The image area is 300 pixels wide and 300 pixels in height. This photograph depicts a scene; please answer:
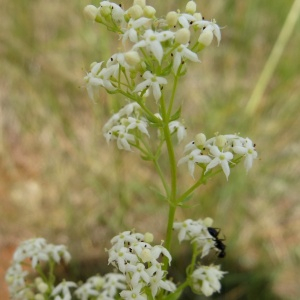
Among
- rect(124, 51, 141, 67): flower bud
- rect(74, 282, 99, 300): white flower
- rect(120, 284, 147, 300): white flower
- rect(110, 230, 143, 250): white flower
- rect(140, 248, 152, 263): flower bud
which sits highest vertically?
rect(124, 51, 141, 67): flower bud

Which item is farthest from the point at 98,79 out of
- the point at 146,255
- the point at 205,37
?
the point at 146,255

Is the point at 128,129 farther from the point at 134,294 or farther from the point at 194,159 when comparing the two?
the point at 134,294

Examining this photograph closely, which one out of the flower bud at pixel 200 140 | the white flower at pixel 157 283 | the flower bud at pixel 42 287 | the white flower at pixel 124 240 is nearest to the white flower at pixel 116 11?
the flower bud at pixel 200 140

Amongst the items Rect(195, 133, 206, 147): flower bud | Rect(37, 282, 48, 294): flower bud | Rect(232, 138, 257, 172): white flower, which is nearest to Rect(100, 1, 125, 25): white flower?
Rect(195, 133, 206, 147): flower bud

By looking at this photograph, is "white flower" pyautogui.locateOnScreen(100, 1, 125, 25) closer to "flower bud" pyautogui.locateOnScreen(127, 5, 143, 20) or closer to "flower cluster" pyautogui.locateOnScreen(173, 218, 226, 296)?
"flower bud" pyautogui.locateOnScreen(127, 5, 143, 20)

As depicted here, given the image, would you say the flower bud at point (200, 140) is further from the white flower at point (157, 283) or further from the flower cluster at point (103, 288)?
the flower cluster at point (103, 288)

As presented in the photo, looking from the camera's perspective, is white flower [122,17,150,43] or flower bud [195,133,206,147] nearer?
white flower [122,17,150,43]

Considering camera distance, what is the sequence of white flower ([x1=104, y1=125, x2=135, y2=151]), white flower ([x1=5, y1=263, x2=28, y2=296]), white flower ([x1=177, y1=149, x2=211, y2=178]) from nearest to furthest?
white flower ([x1=177, y1=149, x2=211, y2=178])
white flower ([x1=104, y1=125, x2=135, y2=151])
white flower ([x1=5, y1=263, x2=28, y2=296])

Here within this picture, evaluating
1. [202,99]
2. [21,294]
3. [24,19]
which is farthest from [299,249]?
[24,19]
